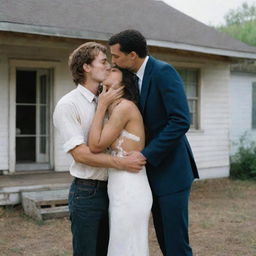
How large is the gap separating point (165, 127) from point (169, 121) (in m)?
0.05

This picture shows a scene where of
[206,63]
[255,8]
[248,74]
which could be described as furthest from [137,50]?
[255,8]

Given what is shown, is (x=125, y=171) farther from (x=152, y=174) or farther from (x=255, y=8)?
(x=255, y=8)

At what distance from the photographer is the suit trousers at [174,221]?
321 centimetres

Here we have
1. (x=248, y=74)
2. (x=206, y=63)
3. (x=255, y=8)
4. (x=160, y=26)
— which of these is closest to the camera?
(x=160, y=26)

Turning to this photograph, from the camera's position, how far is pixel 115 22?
9.73 m

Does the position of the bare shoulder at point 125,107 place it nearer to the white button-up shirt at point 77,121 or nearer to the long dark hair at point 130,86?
the long dark hair at point 130,86

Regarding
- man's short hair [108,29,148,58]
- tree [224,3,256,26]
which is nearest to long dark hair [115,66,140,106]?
man's short hair [108,29,148,58]

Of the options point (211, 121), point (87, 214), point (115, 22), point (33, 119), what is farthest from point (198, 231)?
→ point (211, 121)

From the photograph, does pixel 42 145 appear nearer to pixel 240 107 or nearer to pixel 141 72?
pixel 141 72

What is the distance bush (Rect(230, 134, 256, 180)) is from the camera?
12031 millimetres

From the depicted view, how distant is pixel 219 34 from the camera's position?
12.0m

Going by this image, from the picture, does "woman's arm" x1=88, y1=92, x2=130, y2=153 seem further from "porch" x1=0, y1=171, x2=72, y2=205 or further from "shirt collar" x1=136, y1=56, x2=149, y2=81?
"porch" x1=0, y1=171, x2=72, y2=205

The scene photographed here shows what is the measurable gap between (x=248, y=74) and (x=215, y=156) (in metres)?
3.55

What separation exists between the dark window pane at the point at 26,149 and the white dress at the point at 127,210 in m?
7.24
